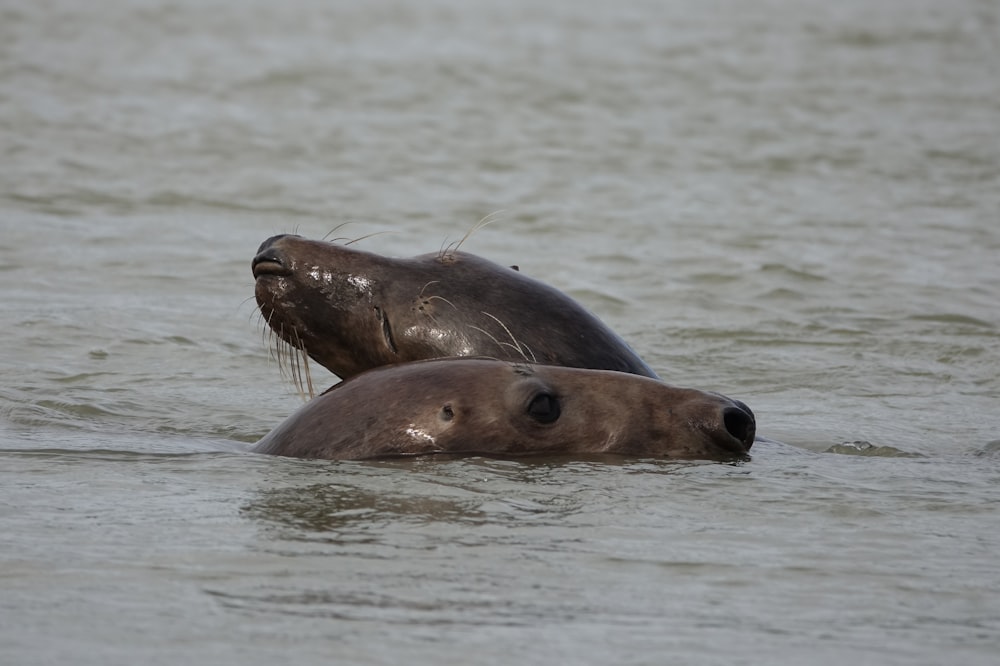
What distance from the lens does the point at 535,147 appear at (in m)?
19.7

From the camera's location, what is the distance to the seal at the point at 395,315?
711cm

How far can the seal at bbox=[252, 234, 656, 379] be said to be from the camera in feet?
A: 23.3

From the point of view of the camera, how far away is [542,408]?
21.4ft

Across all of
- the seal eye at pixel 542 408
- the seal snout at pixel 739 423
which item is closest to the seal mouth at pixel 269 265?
the seal eye at pixel 542 408

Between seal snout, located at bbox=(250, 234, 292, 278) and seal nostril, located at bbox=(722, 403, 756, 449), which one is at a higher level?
seal snout, located at bbox=(250, 234, 292, 278)

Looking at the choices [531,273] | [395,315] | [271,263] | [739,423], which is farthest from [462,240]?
[531,273]

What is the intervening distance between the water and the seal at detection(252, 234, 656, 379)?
63cm

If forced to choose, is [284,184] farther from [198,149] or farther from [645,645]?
Answer: [645,645]

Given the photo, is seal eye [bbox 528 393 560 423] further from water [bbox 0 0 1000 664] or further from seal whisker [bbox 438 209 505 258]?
seal whisker [bbox 438 209 505 258]

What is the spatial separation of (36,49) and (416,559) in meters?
20.8

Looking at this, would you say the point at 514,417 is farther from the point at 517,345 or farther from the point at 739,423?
the point at 739,423

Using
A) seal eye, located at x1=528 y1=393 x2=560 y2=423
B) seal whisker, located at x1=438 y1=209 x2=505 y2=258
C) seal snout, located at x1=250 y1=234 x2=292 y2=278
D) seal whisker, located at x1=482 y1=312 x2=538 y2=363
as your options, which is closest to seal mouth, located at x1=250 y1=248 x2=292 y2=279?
seal snout, located at x1=250 y1=234 x2=292 y2=278

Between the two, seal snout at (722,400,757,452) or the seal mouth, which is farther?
the seal mouth

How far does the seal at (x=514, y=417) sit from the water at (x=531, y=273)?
143 millimetres
